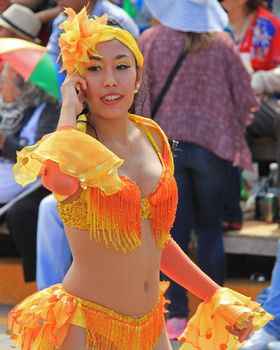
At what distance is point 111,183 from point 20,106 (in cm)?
436

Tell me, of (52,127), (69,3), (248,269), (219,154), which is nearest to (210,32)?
(219,154)

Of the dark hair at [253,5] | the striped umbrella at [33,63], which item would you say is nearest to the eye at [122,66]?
the striped umbrella at [33,63]

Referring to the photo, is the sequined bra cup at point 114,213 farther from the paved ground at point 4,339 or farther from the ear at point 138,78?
the paved ground at point 4,339

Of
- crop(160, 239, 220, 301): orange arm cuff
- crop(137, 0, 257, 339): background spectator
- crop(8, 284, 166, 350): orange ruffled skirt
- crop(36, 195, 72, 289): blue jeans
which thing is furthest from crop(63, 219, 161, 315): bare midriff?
crop(36, 195, 72, 289): blue jeans

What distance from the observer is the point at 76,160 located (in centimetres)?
325

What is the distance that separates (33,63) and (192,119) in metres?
1.25

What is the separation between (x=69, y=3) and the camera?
3.89m

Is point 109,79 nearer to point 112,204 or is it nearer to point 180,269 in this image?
point 112,204

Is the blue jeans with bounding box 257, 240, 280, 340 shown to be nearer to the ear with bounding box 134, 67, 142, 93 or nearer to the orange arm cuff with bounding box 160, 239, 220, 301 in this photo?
the orange arm cuff with bounding box 160, 239, 220, 301

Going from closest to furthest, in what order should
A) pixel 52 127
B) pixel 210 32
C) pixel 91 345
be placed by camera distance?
pixel 91 345
pixel 210 32
pixel 52 127

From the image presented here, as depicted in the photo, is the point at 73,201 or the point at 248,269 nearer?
the point at 73,201

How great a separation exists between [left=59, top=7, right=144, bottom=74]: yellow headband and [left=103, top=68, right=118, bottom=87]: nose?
0.07m

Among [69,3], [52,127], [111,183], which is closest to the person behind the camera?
[111,183]

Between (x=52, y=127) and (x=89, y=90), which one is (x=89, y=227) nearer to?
(x=89, y=90)
